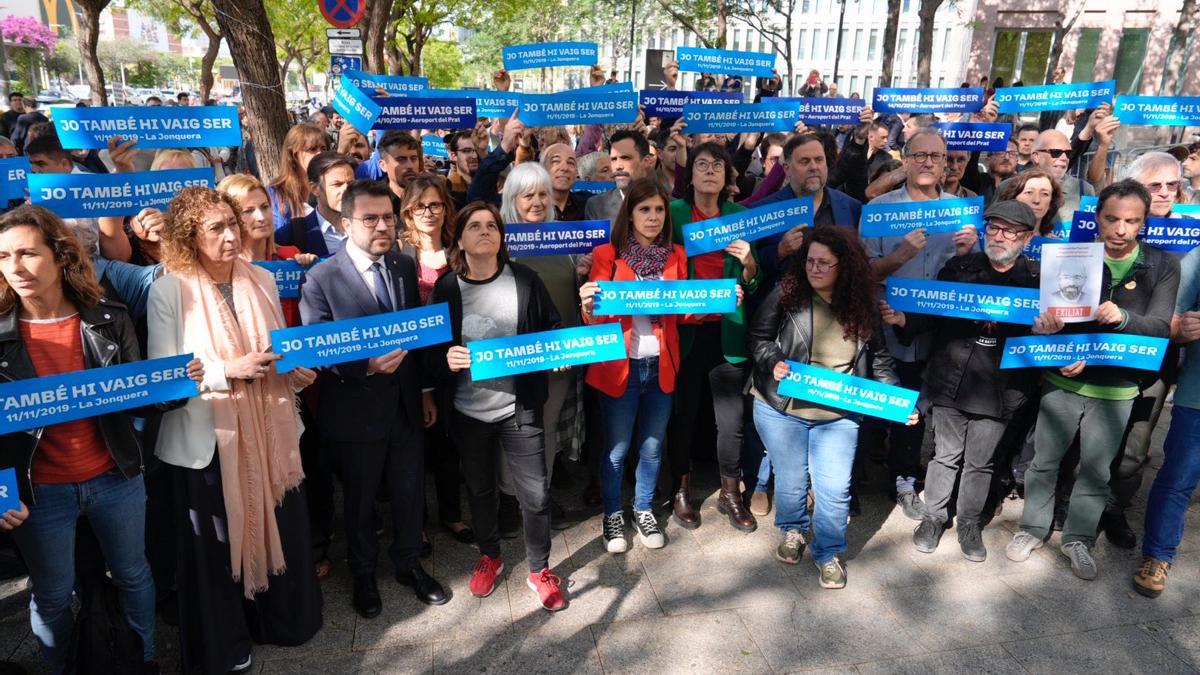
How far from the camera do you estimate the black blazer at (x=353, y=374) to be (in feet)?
11.7

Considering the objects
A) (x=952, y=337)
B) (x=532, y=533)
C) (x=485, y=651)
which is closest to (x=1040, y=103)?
(x=952, y=337)

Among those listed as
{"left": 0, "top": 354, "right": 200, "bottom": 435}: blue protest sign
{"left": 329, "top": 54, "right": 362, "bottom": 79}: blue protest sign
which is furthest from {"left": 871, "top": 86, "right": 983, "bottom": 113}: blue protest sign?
{"left": 329, "top": 54, "right": 362, "bottom": 79}: blue protest sign

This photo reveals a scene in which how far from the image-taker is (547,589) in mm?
4090

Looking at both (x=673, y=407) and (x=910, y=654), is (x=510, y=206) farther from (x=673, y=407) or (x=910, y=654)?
(x=910, y=654)

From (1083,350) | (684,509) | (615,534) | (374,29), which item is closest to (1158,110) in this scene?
(1083,350)

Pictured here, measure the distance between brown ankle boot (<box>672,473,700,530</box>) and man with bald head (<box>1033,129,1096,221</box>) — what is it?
11.8ft

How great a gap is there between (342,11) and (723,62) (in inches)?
181

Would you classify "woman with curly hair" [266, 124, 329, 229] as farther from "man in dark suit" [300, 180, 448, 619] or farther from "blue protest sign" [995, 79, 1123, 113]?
"blue protest sign" [995, 79, 1123, 113]

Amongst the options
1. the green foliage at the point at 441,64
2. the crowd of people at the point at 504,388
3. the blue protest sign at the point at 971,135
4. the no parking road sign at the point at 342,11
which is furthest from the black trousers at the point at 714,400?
the green foliage at the point at 441,64

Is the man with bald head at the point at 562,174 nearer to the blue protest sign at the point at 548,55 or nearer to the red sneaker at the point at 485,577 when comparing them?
the red sneaker at the point at 485,577

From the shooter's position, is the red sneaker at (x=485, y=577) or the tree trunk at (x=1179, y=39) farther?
the tree trunk at (x=1179, y=39)

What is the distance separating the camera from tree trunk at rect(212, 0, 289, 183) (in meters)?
6.46

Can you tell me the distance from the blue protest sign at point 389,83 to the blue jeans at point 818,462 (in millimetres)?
4238

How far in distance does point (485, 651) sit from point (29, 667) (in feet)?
7.10
